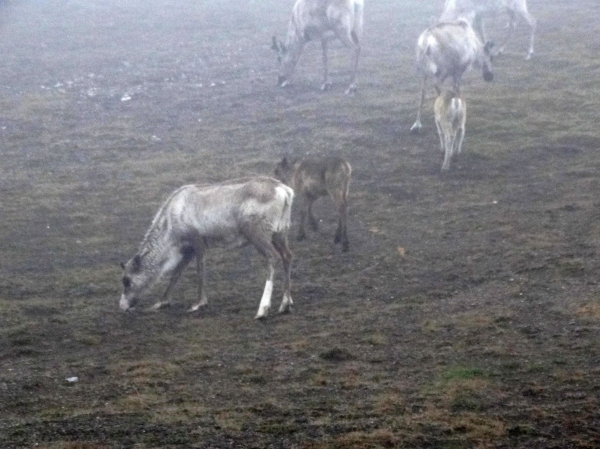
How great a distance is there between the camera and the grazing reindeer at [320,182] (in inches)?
469

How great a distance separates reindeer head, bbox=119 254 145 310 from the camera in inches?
405

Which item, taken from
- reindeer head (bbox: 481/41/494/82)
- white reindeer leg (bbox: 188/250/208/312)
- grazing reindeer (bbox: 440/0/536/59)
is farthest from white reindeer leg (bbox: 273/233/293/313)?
grazing reindeer (bbox: 440/0/536/59)

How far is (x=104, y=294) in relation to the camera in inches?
426

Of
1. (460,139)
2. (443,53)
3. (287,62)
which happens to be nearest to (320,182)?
(460,139)

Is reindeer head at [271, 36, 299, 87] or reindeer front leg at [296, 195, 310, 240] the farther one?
reindeer head at [271, 36, 299, 87]

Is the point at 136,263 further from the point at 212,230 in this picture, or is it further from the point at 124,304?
the point at 212,230

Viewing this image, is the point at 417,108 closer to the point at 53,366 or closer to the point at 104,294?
the point at 104,294

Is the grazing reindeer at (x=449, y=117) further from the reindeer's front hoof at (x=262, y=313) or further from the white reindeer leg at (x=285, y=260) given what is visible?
the reindeer's front hoof at (x=262, y=313)

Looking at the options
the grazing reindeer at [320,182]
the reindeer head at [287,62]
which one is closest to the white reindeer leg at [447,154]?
the grazing reindeer at [320,182]

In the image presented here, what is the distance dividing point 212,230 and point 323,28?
11178 mm

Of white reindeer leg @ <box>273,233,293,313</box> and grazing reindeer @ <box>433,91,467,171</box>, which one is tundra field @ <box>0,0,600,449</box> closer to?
white reindeer leg @ <box>273,233,293,313</box>

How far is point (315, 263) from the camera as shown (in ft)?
37.9

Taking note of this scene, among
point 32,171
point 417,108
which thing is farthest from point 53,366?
point 417,108

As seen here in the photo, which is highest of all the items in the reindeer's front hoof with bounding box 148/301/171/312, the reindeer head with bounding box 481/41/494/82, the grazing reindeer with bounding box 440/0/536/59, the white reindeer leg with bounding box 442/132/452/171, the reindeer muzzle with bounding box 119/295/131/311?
the grazing reindeer with bounding box 440/0/536/59
